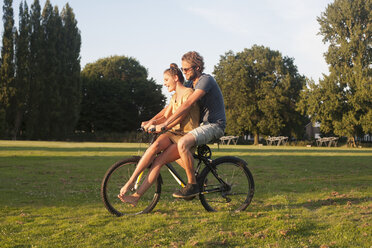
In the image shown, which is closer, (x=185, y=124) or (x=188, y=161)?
(x=188, y=161)

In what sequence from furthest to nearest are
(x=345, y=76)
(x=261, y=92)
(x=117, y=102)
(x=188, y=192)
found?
(x=117, y=102) → (x=261, y=92) → (x=345, y=76) → (x=188, y=192)

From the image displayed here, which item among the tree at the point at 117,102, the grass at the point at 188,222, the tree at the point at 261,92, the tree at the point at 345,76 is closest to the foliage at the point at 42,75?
the tree at the point at 117,102

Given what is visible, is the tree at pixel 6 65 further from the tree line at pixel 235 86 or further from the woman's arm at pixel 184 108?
the woman's arm at pixel 184 108

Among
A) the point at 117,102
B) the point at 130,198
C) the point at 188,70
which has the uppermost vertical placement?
the point at 117,102

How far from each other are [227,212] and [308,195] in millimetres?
2381

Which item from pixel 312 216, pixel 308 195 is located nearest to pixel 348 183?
pixel 308 195

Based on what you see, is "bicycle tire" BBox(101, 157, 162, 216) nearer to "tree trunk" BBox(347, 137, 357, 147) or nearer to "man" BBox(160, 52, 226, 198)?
"man" BBox(160, 52, 226, 198)

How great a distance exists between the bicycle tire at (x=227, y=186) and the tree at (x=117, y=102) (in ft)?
190

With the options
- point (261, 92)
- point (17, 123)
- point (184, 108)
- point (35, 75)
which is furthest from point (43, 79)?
point (184, 108)

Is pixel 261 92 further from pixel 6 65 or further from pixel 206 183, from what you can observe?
pixel 206 183

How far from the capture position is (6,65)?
51000 mm

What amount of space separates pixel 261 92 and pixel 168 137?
52.7 metres

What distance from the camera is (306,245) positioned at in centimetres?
362

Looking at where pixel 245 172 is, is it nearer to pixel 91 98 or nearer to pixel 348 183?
pixel 348 183
